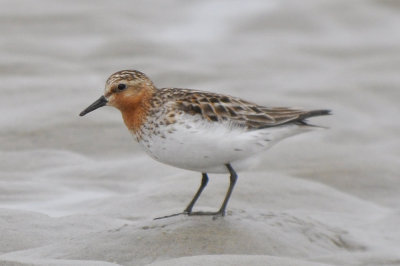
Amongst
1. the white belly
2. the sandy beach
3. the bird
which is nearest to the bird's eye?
the bird

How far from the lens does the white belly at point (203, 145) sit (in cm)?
695

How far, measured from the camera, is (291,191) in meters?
8.96

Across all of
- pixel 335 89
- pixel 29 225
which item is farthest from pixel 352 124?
pixel 29 225

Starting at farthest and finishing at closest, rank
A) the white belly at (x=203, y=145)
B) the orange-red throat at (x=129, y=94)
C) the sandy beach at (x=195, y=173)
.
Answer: the orange-red throat at (x=129, y=94) → the white belly at (x=203, y=145) → the sandy beach at (x=195, y=173)

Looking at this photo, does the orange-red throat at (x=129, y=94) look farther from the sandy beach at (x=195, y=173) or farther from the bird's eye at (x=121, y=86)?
the sandy beach at (x=195, y=173)

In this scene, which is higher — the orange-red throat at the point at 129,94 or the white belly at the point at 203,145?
→ the orange-red throat at the point at 129,94

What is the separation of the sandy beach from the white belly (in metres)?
0.44

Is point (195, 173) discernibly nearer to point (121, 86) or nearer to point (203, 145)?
point (121, 86)

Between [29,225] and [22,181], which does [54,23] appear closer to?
[22,181]

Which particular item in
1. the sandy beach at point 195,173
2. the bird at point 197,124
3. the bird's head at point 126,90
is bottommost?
the sandy beach at point 195,173

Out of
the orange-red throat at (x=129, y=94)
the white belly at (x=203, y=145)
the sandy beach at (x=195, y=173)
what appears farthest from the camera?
the orange-red throat at (x=129, y=94)

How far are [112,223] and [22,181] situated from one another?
1790 mm

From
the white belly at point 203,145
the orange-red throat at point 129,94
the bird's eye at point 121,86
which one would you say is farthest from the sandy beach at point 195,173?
the bird's eye at point 121,86

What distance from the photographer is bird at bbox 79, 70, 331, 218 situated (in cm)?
698
